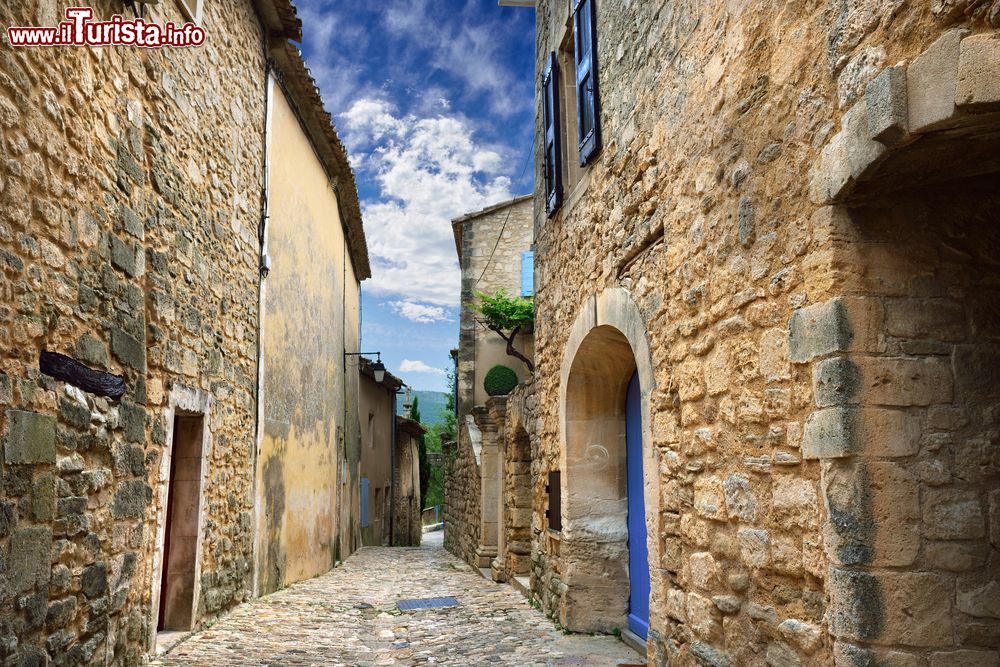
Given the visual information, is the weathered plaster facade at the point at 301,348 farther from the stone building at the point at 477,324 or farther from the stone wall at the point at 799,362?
the stone wall at the point at 799,362

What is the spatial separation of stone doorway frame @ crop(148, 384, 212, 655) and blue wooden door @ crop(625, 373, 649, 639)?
318cm

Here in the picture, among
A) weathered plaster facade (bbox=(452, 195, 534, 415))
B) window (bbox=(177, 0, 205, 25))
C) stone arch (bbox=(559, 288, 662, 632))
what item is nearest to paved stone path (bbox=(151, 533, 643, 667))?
stone arch (bbox=(559, 288, 662, 632))

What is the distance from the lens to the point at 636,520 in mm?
5477

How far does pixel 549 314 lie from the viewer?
21.6 feet

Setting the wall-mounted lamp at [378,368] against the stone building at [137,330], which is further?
the wall-mounted lamp at [378,368]

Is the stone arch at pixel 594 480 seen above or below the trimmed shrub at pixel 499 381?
below

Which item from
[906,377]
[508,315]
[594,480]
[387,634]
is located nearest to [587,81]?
[594,480]

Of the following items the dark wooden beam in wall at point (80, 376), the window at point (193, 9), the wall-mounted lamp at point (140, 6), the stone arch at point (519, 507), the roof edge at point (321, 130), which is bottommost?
the stone arch at point (519, 507)

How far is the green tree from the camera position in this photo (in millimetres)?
13398

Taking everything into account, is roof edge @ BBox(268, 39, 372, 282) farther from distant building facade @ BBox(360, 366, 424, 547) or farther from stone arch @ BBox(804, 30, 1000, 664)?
stone arch @ BBox(804, 30, 1000, 664)

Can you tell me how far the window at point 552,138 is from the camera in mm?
6133

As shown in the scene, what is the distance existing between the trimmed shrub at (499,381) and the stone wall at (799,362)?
9.68 meters

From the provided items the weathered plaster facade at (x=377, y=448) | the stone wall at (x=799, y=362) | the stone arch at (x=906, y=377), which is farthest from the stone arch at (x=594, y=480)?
the weathered plaster facade at (x=377, y=448)

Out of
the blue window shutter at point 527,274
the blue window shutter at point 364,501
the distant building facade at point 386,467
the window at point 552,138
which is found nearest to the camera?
the window at point 552,138
